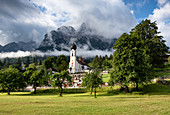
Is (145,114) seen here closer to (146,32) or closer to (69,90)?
(69,90)

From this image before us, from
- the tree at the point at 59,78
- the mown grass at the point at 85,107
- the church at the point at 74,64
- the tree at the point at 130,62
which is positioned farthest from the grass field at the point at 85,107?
the church at the point at 74,64

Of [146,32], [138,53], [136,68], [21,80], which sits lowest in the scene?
[21,80]

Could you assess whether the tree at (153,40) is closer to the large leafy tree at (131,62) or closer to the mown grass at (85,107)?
the large leafy tree at (131,62)

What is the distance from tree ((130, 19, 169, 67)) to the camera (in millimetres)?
35625

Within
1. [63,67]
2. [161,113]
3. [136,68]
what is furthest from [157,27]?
[63,67]

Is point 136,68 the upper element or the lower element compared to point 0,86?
upper

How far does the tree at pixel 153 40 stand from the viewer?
117 feet

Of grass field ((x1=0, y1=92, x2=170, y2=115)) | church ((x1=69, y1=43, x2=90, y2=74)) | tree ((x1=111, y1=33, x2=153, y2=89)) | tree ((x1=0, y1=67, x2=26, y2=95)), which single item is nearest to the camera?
grass field ((x1=0, y1=92, x2=170, y2=115))

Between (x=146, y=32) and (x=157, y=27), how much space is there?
3454mm

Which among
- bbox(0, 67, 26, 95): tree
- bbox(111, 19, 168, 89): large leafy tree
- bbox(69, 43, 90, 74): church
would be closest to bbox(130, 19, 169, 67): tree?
bbox(111, 19, 168, 89): large leafy tree

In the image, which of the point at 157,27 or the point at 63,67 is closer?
the point at 157,27

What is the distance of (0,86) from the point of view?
34.0 metres

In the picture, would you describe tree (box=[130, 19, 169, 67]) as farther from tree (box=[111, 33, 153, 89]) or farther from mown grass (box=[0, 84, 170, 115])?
mown grass (box=[0, 84, 170, 115])

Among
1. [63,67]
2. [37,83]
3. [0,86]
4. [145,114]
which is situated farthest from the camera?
[63,67]
